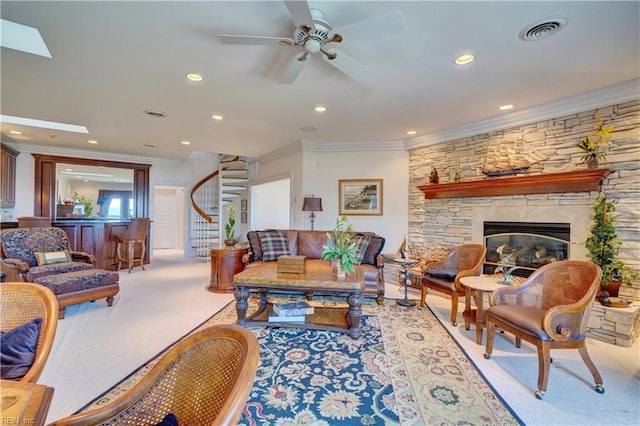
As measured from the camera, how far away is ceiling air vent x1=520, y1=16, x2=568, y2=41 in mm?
1967

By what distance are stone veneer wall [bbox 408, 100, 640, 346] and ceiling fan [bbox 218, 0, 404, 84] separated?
2.81 m

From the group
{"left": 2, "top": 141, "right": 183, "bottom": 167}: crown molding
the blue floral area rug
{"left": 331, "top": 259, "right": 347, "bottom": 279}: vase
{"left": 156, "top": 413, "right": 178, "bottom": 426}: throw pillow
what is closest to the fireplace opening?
the blue floral area rug

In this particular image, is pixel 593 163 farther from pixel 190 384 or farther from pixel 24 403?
pixel 24 403

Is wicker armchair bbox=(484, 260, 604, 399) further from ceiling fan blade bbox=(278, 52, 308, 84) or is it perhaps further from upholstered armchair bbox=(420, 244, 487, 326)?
ceiling fan blade bbox=(278, 52, 308, 84)

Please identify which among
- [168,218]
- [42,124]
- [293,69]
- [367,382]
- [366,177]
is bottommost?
[367,382]

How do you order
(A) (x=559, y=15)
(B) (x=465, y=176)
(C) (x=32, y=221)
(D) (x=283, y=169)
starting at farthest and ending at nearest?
1. (D) (x=283, y=169)
2. (C) (x=32, y=221)
3. (B) (x=465, y=176)
4. (A) (x=559, y=15)

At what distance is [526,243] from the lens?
3.76 m

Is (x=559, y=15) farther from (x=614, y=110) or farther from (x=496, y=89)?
(x=614, y=110)

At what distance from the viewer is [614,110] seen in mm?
3027

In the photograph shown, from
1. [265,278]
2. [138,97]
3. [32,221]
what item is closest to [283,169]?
[138,97]

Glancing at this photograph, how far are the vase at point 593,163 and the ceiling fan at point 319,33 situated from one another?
2.74 metres

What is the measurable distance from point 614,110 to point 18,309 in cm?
499

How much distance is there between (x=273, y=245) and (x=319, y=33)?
317cm

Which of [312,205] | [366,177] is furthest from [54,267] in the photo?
[366,177]
